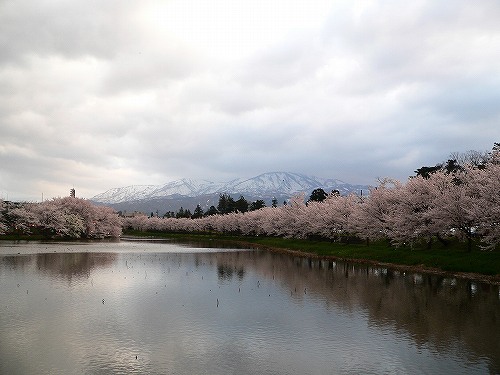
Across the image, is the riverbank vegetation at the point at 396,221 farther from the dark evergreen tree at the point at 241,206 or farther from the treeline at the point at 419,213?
the dark evergreen tree at the point at 241,206

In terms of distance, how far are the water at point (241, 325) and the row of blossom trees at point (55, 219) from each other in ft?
183

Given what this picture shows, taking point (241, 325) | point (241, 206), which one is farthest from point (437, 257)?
point (241, 206)

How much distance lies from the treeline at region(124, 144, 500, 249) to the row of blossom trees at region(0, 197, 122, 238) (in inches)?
1642

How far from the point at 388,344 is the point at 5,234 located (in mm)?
90035

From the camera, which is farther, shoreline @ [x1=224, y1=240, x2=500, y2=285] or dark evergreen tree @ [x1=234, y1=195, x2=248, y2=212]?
dark evergreen tree @ [x1=234, y1=195, x2=248, y2=212]

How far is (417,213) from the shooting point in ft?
154

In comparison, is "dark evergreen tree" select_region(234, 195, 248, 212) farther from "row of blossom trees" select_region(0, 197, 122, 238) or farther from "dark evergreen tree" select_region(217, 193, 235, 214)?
"row of blossom trees" select_region(0, 197, 122, 238)

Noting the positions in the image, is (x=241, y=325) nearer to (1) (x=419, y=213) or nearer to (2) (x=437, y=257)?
(2) (x=437, y=257)

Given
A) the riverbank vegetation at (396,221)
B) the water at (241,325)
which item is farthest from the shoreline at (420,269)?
the water at (241,325)

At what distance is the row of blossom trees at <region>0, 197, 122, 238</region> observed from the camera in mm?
87250

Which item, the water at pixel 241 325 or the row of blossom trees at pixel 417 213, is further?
the row of blossom trees at pixel 417 213

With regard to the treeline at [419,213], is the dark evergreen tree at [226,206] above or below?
above

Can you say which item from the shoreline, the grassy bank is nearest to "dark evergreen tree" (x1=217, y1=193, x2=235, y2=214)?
the shoreline

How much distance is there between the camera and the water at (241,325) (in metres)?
14.4
